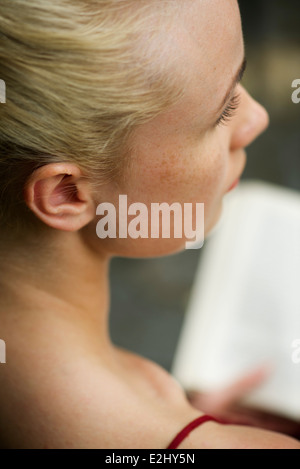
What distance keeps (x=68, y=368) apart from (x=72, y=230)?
0.14m

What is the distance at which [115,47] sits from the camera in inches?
17.6

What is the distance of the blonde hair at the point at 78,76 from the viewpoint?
0.44 m

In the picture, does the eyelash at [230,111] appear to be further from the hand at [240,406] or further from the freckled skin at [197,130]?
the hand at [240,406]

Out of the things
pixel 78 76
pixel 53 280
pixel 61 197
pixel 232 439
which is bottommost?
pixel 232 439

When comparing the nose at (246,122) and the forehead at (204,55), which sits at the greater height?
the forehead at (204,55)

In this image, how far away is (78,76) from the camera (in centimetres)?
45

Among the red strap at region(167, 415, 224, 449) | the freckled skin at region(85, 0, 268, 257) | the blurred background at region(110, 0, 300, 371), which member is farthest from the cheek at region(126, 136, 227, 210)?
the blurred background at region(110, 0, 300, 371)

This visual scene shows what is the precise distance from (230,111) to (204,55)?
7 cm

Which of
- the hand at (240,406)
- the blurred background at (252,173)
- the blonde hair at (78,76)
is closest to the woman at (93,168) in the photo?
the blonde hair at (78,76)

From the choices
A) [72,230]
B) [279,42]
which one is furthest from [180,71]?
[279,42]

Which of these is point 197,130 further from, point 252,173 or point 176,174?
point 252,173

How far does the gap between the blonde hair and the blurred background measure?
2.72ft

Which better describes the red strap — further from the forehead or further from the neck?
the forehead

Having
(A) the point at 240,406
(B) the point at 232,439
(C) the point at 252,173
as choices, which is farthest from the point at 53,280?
(C) the point at 252,173
